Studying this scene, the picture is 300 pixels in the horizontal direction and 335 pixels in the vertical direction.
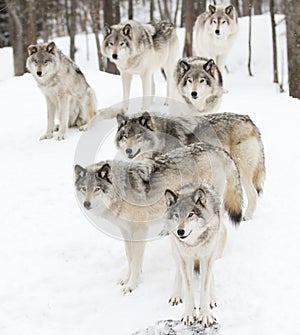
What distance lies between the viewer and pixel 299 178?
23.2ft

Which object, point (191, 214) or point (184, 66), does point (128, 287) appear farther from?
point (184, 66)

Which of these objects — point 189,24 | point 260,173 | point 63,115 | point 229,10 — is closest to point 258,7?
point 189,24

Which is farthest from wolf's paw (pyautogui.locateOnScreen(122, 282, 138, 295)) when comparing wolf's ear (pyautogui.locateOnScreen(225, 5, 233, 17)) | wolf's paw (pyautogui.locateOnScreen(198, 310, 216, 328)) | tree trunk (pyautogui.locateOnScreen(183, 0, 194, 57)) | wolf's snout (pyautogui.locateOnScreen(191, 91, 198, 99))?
tree trunk (pyautogui.locateOnScreen(183, 0, 194, 57))

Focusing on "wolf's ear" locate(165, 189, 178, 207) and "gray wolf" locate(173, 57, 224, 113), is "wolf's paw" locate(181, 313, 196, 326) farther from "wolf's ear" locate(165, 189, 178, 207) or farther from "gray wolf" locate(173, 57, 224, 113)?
"gray wolf" locate(173, 57, 224, 113)

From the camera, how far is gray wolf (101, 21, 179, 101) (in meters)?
9.66

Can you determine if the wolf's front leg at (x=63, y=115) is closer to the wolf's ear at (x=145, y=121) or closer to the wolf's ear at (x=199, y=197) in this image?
the wolf's ear at (x=145, y=121)

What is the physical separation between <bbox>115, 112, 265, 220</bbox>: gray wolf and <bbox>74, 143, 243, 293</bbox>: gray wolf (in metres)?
0.75

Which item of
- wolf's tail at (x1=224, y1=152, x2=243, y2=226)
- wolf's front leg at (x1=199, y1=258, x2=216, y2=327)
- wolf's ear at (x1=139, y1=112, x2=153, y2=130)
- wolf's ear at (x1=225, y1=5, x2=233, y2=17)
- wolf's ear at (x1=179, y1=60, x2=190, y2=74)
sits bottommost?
wolf's front leg at (x1=199, y1=258, x2=216, y2=327)

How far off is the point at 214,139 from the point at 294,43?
6.38 m

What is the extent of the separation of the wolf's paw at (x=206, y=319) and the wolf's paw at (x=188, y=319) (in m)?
0.05

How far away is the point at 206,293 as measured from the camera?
436 cm

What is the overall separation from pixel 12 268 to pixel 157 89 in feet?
24.7

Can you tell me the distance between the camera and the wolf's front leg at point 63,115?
31.0ft

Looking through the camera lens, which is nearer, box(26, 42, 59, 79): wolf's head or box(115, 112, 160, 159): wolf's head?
box(115, 112, 160, 159): wolf's head
